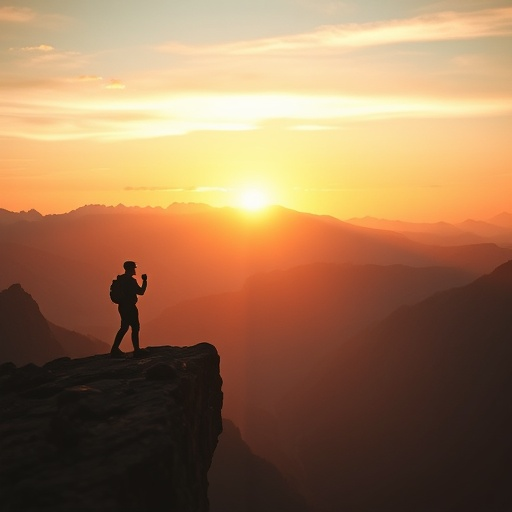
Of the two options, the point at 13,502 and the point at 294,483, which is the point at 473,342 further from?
the point at 13,502

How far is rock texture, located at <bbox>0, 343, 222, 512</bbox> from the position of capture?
740 cm

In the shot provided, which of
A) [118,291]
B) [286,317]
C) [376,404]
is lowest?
[376,404]

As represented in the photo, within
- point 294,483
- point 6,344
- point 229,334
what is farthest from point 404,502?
point 229,334

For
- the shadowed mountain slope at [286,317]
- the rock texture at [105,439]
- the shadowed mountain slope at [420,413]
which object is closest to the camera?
the rock texture at [105,439]

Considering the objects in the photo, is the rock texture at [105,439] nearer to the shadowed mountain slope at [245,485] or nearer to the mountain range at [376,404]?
the shadowed mountain slope at [245,485]

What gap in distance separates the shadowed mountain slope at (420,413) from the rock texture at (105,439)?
55021 mm

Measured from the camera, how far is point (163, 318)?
16750 centimetres

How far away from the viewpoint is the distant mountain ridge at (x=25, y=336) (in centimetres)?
7325

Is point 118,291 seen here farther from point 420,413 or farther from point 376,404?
point 376,404

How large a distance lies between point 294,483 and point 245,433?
2121cm

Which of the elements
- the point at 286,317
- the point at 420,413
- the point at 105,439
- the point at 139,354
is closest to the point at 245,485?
the point at 420,413

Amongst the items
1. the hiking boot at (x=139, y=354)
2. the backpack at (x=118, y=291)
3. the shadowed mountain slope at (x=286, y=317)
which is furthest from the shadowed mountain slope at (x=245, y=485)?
the backpack at (x=118, y=291)

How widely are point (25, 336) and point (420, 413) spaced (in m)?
60.6

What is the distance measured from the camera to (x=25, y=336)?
3036 inches
